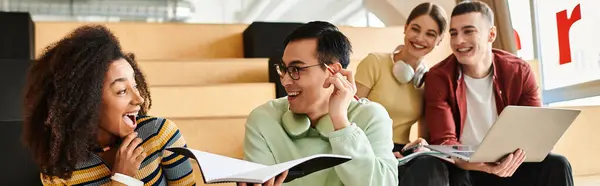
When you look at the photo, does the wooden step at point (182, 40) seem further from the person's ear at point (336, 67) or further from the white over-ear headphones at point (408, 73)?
the person's ear at point (336, 67)

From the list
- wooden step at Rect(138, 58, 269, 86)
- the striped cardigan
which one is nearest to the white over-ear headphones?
the striped cardigan

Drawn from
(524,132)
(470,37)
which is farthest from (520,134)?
(470,37)

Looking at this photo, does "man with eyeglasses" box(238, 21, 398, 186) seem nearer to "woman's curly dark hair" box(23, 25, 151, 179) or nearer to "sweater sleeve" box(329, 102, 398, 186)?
"sweater sleeve" box(329, 102, 398, 186)

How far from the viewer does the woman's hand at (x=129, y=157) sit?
1356mm

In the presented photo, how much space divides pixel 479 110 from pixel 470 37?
240 mm

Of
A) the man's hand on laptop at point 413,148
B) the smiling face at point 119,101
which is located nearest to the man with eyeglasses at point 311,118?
the smiling face at point 119,101

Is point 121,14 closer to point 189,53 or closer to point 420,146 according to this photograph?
point 189,53

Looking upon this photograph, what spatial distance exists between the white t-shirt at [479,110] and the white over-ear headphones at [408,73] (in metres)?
0.16

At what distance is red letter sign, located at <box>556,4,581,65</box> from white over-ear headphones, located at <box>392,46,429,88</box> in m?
1.78

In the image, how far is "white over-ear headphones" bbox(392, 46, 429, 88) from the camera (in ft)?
7.42

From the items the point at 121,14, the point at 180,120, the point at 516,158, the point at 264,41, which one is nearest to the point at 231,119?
the point at 180,120

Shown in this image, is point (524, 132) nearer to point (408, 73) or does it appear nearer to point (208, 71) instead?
point (408, 73)

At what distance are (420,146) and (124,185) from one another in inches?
37.9

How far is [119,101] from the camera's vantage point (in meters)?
1.38
